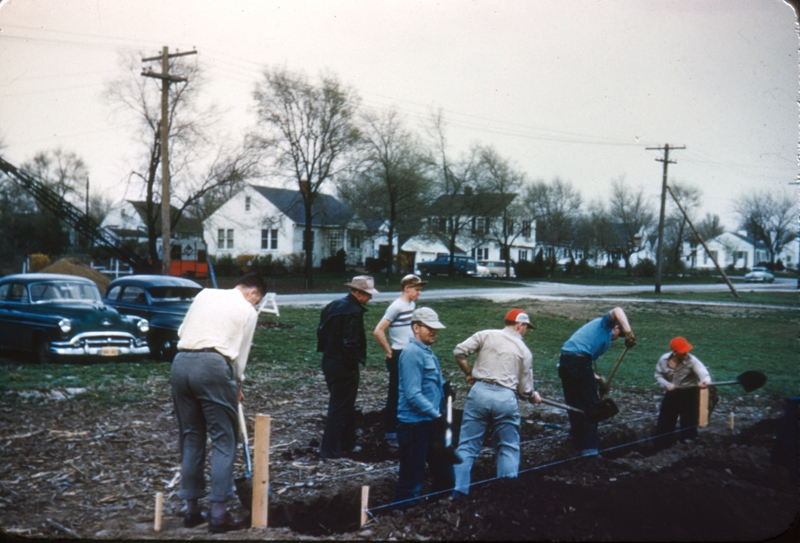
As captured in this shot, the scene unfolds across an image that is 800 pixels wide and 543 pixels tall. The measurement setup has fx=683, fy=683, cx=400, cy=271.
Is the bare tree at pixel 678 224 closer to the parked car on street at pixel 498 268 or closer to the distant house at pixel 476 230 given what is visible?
the distant house at pixel 476 230

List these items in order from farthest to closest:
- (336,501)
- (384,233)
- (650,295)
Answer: (384,233) < (650,295) < (336,501)

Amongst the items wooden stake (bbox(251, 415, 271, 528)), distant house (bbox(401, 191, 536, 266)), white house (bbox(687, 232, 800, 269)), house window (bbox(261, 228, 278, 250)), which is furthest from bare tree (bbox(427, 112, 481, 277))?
house window (bbox(261, 228, 278, 250))

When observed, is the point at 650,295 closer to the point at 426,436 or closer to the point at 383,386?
the point at 383,386

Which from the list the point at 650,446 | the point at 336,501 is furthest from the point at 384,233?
the point at 336,501

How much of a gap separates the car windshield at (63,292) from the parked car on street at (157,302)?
727mm

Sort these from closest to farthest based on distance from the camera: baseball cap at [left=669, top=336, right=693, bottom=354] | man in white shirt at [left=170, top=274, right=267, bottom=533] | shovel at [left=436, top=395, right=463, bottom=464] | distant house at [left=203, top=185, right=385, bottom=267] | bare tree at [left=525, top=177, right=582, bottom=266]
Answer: man in white shirt at [left=170, top=274, right=267, bottom=533], shovel at [left=436, top=395, right=463, bottom=464], baseball cap at [left=669, top=336, right=693, bottom=354], bare tree at [left=525, top=177, right=582, bottom=266], distant house at [left=203, top=185, right=385, bottom=267]

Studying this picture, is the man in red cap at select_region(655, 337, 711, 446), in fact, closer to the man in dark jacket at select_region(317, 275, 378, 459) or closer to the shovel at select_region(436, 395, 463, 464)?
the shovel at select_region(436, 395, 463, 464)

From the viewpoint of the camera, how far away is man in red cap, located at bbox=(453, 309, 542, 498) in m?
5.17

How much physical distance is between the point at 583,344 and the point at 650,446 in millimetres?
1720

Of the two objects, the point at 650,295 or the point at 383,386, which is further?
the point at 650,295

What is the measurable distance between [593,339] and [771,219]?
3.21 meters

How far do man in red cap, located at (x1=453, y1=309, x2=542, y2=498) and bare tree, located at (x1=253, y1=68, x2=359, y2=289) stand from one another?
565 cm

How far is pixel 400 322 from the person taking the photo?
21.6 ft

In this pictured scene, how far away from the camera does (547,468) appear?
6203mm
